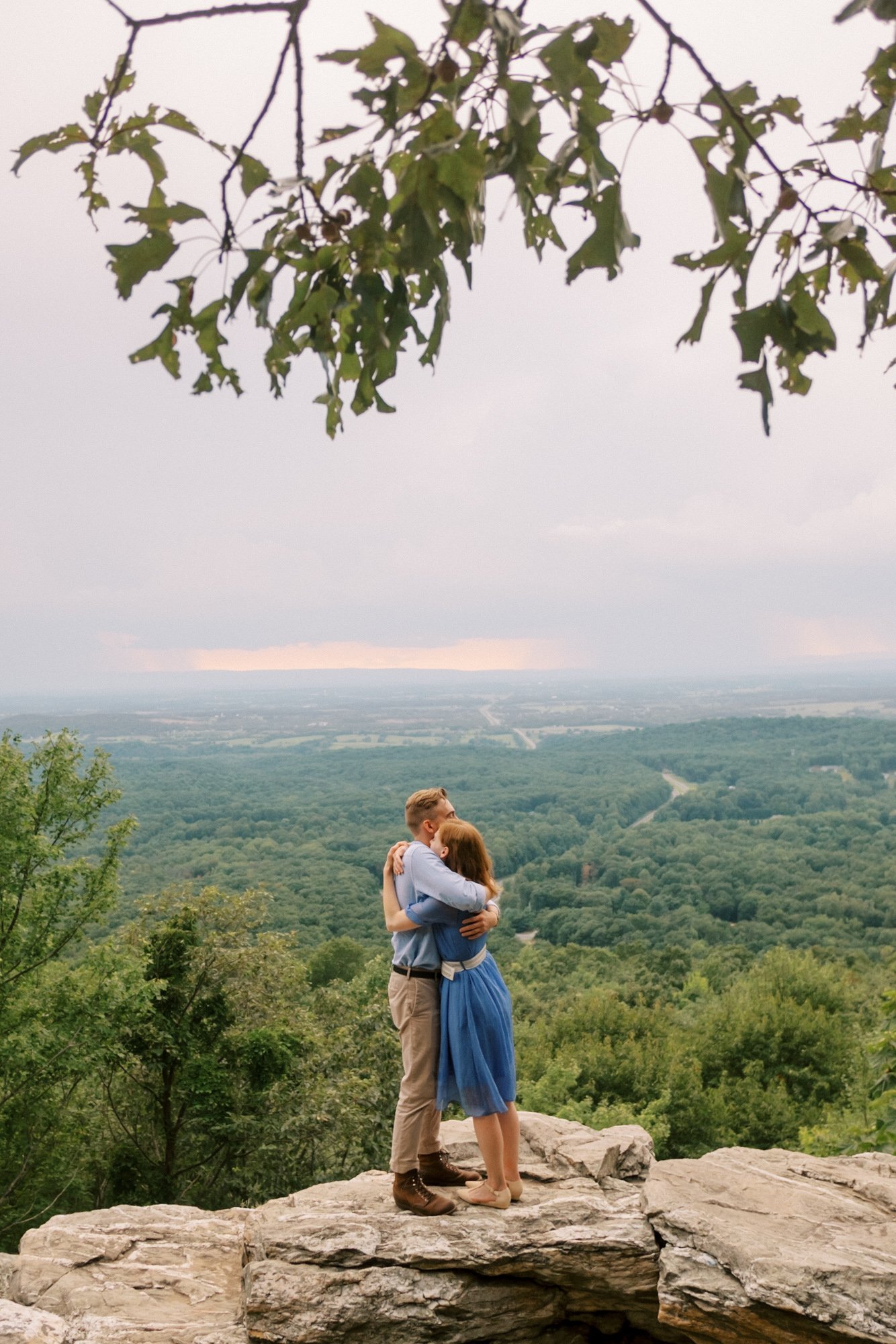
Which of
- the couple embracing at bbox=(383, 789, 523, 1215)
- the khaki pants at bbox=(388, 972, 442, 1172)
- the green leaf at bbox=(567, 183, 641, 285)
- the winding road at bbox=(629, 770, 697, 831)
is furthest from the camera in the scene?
the winding road at bbox=(629, 770, 697, 831)

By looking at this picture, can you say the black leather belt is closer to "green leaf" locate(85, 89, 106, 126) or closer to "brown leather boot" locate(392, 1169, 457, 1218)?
"brown leather boot" locate(392, 1169, 457, 1218)

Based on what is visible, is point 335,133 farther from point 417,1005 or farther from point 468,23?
point 417,1005

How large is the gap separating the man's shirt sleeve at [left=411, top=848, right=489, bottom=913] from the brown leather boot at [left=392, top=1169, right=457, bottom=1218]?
63.8 inches

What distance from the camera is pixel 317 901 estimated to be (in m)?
46.0

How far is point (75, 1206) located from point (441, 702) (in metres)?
182

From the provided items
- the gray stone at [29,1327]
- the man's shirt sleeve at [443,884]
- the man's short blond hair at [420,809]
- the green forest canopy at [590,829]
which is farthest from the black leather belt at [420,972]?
the green forest canopy at [590,829]

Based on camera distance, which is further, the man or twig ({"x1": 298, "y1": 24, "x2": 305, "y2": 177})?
the man

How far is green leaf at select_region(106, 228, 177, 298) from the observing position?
1425 millimetres

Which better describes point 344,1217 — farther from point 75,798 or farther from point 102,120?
point 75,798

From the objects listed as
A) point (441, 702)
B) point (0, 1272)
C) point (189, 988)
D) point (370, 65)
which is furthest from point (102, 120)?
point (441, 702)

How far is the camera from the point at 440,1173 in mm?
4520

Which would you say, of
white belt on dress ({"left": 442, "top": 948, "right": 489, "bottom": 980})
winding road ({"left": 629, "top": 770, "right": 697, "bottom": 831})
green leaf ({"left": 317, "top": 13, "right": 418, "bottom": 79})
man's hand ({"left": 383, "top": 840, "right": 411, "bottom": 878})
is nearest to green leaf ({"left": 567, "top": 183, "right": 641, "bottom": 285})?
green leaf ({"left": 317, "top": 13, "right": 418, "bottom": 79})

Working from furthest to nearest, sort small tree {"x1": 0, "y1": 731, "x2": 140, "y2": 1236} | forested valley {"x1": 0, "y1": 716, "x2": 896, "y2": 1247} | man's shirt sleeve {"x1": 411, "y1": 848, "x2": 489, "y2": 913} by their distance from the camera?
forested valley {"x1": 0, "y1": 716, "x2": 896, "y2": 1247}, small tree {"x1": 0, "y1": 731, "x2": 140, "y2": 1236}, man's shirt sleeve {"x1": 411, "y1": 848, "x2": 489, "y2": 913}

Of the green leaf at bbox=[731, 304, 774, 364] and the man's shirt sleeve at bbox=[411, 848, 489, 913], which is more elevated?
the green leaf at bbox=[731, 304, 774, 364]
